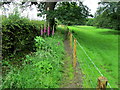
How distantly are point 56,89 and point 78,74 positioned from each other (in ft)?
3.31

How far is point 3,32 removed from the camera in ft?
13.7

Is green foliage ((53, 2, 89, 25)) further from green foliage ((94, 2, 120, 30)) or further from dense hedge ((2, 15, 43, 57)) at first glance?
dense hedge ((2, 15, 43, 57))

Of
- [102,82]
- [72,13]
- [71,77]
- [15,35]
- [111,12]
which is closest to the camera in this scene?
[102,82]

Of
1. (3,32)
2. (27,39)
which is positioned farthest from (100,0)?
(3,32)

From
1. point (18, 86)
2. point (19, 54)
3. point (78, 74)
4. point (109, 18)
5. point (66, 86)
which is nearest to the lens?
point (18, 86)

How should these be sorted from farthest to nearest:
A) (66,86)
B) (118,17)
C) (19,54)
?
1. (118,17)
2. (19,54)
3. (66,86)

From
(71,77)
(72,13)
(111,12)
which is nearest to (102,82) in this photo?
(71,77)

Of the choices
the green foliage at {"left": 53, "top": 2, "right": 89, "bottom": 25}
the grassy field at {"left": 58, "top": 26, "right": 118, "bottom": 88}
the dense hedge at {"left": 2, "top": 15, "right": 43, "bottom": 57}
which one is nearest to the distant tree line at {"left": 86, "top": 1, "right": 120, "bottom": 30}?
the green foliage at {"left": 53, "top": 2, "right": 89, "bottom": 25}

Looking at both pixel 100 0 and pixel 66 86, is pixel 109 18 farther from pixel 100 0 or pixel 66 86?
pixel 66 86

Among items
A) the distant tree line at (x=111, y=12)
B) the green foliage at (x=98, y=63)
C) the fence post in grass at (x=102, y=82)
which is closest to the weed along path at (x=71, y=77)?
the green foliage at (x=98, y=63)

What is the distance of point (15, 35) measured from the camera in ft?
15.7

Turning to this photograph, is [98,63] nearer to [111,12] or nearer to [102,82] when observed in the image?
[102,82]

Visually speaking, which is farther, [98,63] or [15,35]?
[98,63]

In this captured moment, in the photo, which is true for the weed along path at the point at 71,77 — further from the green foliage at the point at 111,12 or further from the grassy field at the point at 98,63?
the green foliage at the point at 111,12
